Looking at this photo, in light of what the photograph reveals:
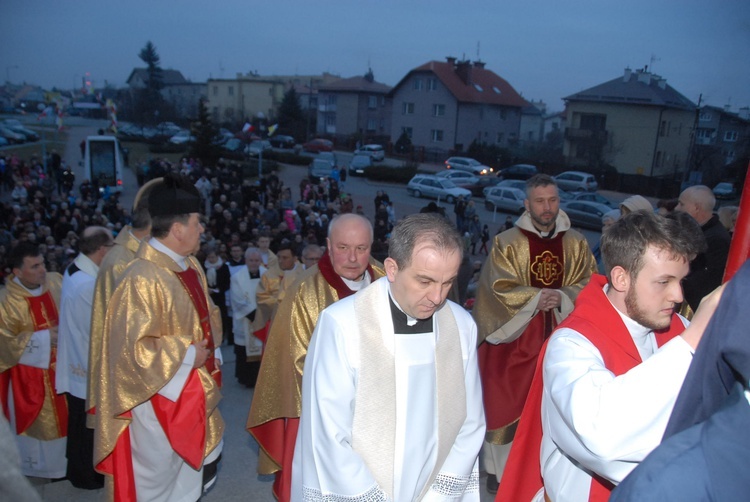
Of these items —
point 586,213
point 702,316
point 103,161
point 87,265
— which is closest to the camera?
point 702,316

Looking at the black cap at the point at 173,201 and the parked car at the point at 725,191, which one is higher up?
the black cap at the point at 173,201

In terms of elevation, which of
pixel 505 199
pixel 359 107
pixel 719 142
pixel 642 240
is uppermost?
pixel 359 107

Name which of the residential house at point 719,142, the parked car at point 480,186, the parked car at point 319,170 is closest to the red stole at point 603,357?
the residential house at point 719,142

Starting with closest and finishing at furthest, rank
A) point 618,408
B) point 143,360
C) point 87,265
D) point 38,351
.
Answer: point 618,408
point 143,360
point 87,265
point 38,351

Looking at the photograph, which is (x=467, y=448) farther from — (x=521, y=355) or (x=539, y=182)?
(x=539, y=182)

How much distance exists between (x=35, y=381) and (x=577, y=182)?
104 feet

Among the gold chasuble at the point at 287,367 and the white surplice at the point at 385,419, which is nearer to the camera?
the white surplice at the point at 385,419

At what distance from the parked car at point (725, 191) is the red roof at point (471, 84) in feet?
79.9

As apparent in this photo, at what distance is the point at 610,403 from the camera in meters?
1.62

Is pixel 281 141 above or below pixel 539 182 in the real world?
below

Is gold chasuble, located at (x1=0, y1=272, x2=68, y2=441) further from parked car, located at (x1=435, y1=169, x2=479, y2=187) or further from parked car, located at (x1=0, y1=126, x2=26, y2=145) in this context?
parked car, located at (x1=0, y1=126, x2=26, y2=145)

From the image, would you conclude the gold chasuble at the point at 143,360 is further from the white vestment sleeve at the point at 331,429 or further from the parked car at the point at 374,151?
the parked car at the point at 374,151

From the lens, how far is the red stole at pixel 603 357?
2.15m

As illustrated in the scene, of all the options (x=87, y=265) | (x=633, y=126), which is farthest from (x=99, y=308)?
(x=633, y=126)
